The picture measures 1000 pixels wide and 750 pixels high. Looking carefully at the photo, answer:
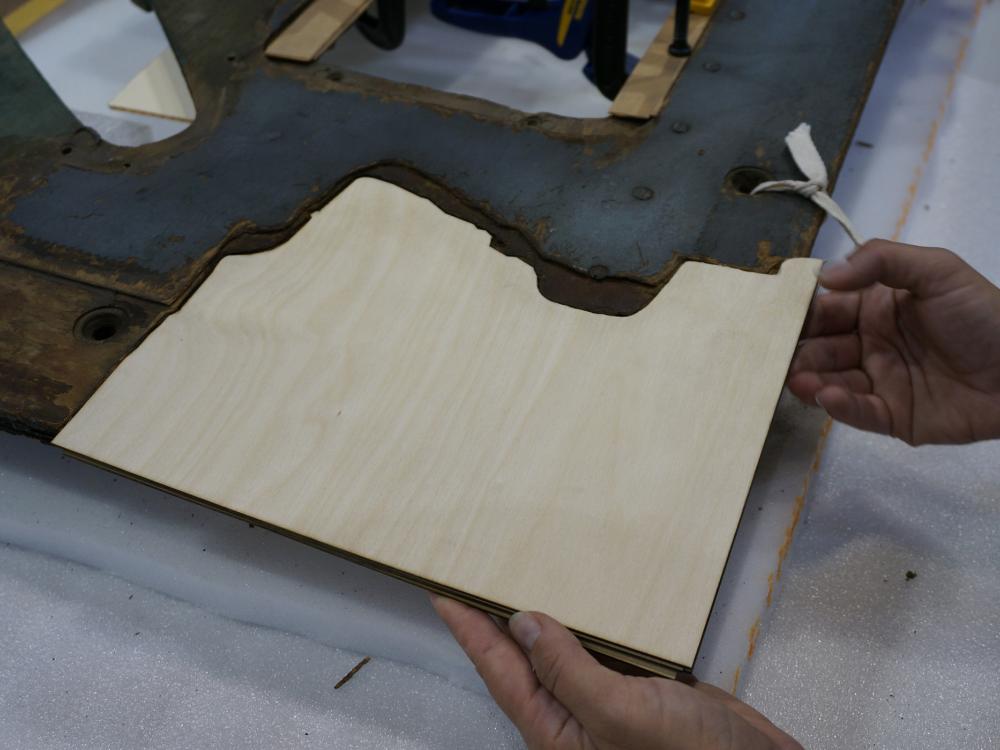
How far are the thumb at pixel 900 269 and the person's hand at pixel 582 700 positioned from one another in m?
0.47

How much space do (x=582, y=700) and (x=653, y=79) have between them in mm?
894

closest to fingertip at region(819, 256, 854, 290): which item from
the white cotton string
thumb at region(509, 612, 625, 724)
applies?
the white cotton string

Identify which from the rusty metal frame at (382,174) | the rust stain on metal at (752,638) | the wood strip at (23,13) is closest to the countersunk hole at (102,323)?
the rusty metal frame at (382,174)

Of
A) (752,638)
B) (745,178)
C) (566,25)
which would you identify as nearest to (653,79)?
(745,178)

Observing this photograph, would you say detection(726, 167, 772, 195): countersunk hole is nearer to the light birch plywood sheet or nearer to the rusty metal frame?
the rusty metal frame

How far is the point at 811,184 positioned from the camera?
1156 millimetres

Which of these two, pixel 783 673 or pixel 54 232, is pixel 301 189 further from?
pixel 783 673

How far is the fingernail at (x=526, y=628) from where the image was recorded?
0.85m

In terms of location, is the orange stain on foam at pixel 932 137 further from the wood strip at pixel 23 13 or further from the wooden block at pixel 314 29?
the wood strip at pixel 23 13

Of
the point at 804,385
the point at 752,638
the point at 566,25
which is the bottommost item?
the point at 752,638

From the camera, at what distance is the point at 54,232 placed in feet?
3.98

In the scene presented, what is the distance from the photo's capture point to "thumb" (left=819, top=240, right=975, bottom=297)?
1017mm

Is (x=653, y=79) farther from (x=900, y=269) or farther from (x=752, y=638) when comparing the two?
(x=752, y=638)

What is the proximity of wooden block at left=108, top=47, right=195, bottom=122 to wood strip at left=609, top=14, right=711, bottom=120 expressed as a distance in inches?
28.4
